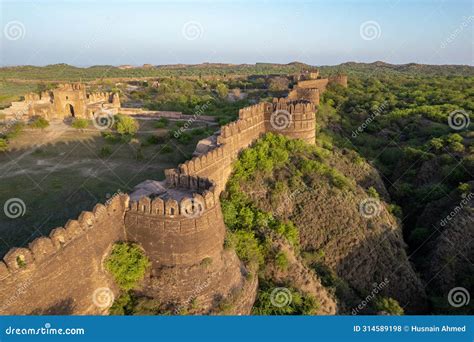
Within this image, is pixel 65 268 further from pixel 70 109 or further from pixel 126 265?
pixel 70 109

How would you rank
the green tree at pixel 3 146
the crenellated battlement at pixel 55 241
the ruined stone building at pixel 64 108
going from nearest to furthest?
the crenellated battlement at pixel 55 241
the green tree at pixel 3 146
the ruined stone building at pixel 64 108

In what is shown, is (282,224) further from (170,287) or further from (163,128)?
(163,128)

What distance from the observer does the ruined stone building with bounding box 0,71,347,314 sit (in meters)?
9.21

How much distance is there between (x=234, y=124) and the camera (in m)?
19.1

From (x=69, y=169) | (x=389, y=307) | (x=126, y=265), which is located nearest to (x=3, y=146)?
(x=69, y=169)

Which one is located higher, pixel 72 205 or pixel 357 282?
pixel 72 205

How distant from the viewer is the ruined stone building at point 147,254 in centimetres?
921

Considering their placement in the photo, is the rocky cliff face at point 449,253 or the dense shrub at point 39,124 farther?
the dense shrub at point 39,124

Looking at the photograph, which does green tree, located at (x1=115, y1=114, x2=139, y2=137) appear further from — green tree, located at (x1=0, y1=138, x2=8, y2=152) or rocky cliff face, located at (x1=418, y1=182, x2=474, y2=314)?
rocky cliff face, located at (x1=418, y1=182, x2=474, y2=314)

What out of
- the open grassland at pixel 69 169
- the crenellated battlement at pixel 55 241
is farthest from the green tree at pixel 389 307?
the open grassland at pixel 69 169

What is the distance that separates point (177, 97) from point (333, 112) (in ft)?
67.3

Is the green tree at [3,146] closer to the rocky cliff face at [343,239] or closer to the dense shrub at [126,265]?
the rocky cliff face at [343,239]

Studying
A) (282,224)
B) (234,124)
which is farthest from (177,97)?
(282,224)

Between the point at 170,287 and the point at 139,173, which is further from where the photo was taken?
the point at 139,173
